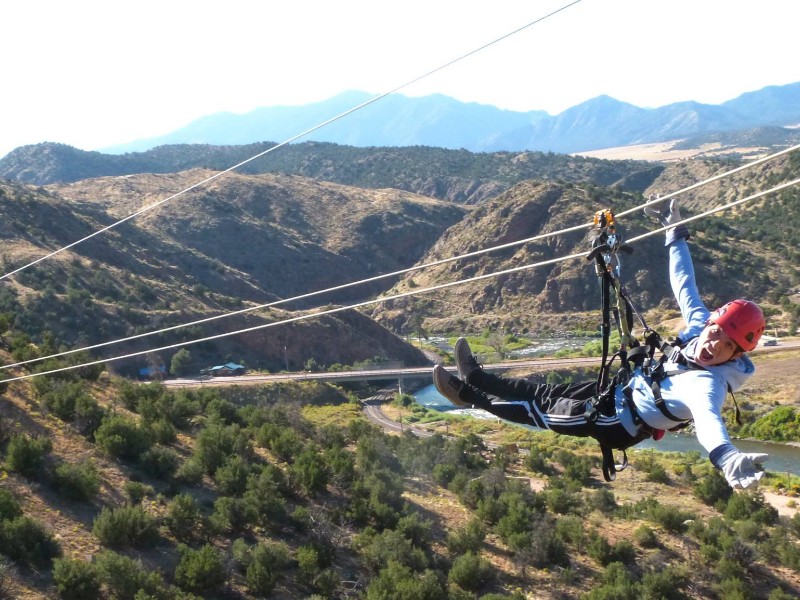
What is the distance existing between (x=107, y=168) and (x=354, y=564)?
147 meters

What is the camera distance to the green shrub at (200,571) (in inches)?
518

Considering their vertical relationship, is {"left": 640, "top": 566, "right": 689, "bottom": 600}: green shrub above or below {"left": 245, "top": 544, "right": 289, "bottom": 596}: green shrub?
below

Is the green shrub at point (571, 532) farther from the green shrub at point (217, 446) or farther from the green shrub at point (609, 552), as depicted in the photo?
the green shrub at point (217, 446)

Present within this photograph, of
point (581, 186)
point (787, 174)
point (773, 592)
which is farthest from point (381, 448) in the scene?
point (787, 174)

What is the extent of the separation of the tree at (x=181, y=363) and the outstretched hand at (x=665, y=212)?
45.6 meters

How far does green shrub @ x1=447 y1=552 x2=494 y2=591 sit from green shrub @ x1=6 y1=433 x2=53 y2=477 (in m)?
8.36

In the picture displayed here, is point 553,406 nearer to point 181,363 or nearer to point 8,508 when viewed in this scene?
point 8,508

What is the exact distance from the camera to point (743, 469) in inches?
143

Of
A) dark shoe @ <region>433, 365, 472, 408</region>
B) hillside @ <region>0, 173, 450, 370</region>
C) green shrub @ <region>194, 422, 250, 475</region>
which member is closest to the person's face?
dark shoe @ <region>433, 365, 472, 408</region>

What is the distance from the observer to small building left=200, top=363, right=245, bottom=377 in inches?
1921

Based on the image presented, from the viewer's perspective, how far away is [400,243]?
103625 millimetres

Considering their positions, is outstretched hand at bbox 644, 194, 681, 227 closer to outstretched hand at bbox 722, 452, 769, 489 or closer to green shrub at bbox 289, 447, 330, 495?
outstretched hand at bbox 722, 452, 769, 489

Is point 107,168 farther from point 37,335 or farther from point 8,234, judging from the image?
point 37,335

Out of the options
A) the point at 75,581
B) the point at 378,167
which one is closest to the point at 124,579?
the point at 75,581
